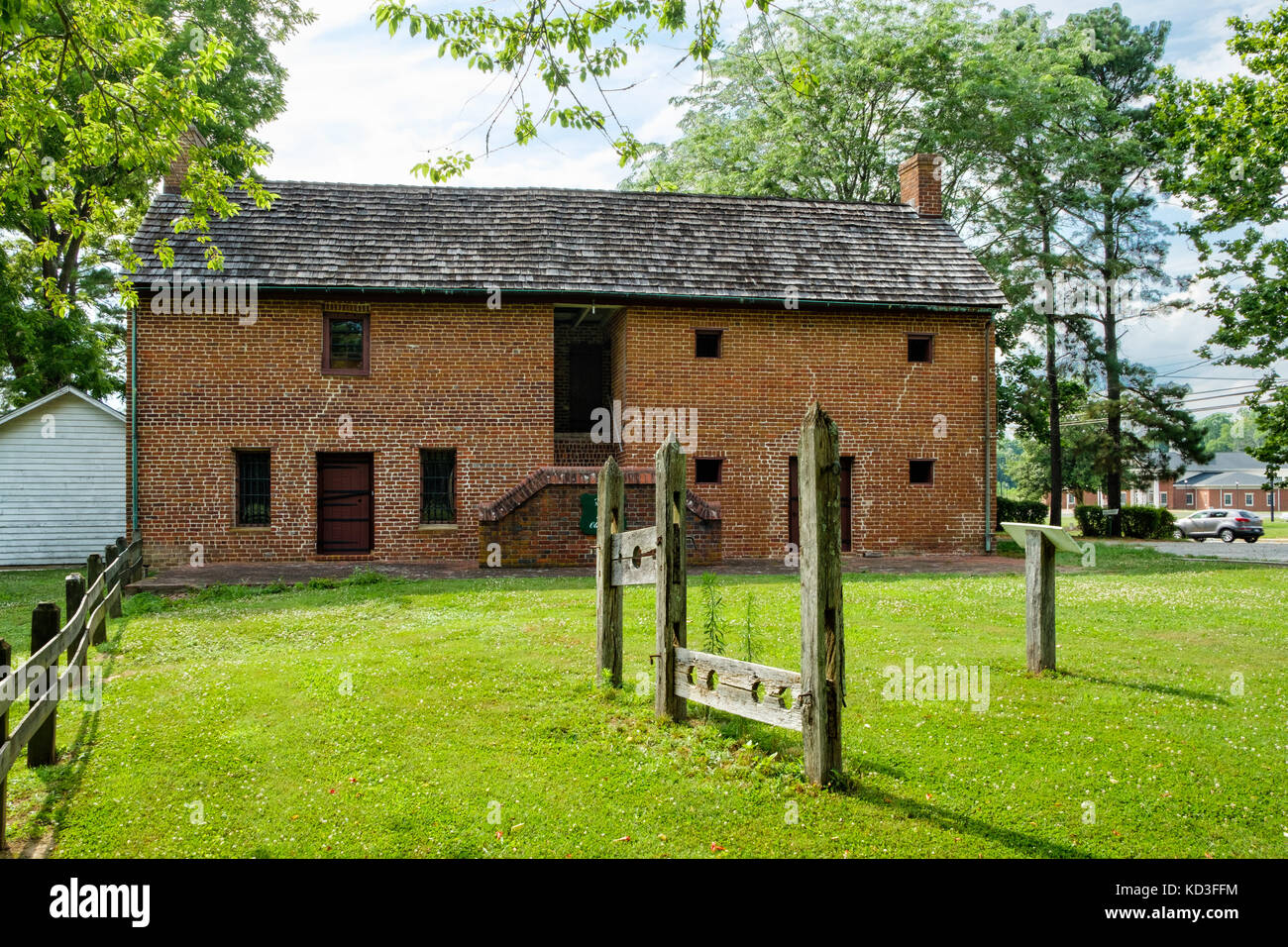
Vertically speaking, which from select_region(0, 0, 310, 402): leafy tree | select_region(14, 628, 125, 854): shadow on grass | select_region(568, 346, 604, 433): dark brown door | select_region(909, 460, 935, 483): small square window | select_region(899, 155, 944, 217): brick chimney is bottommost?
select_region(14, 628, 125, 854): shadow on grass

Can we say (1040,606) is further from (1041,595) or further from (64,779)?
(64,779)

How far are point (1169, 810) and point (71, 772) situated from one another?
21.2 feet

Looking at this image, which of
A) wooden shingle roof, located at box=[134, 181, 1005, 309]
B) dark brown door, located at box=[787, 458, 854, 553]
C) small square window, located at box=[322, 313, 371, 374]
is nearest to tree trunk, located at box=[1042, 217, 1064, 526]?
wooden shingle roof, located at box=[134, 181, 1005, 309]

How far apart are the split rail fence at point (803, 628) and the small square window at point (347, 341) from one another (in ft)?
43.4

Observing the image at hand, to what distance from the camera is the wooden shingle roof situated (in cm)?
1842

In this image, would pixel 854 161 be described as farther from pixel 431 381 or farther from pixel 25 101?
Result: pixel 25 101

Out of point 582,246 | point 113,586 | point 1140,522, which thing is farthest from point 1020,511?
point 113,586

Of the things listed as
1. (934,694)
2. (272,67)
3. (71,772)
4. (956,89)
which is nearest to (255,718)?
(71,772)

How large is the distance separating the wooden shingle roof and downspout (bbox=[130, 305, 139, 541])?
1.05 meters

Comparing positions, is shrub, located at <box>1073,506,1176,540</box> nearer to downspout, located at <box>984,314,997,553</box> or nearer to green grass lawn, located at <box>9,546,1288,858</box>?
downspout, located at <box>984,314,997,553</box>

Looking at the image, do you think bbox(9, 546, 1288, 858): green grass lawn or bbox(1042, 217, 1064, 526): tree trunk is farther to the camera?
bbox(1042, 217, 1064, 526): tree trunk

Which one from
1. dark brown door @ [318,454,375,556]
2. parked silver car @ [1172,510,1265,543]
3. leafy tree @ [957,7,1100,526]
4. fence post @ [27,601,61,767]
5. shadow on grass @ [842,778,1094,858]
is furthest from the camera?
parked silver car @ [1172,510,1265,543]

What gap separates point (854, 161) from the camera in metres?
30.1

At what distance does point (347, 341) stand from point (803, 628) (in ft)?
51.5
